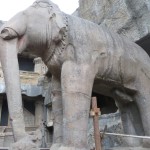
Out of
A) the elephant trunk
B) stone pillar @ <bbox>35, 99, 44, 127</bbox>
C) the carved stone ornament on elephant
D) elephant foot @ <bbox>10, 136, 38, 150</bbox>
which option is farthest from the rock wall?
stone pillar @ <bbox>35, 99, 44, 127</bbox>

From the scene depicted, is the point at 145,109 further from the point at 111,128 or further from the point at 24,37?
the point at 24,37

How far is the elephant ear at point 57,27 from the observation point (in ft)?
5.72

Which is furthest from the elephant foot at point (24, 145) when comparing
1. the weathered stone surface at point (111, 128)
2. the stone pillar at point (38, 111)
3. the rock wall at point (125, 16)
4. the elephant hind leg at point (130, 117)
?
the stone pillar at point (38, 111)

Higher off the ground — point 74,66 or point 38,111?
point 38,111

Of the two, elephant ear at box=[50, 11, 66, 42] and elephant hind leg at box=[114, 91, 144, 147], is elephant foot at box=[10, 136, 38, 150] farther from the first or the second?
elephant hind leg at box=[114, 91, 144, 147]

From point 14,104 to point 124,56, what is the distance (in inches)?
31.6

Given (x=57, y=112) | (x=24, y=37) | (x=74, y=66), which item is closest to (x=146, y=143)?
(x=57, y=112)

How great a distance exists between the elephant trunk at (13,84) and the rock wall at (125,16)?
1.24 metres

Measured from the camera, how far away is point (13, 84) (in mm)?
1605

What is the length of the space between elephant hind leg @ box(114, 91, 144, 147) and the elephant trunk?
718mm

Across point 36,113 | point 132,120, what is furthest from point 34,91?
point 132,120

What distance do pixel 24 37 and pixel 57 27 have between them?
209mm

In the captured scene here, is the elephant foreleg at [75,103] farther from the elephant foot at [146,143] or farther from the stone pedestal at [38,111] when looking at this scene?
the stone pedestal at [38,111]

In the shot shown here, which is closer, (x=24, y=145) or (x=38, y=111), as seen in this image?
(x=24, y=145)
